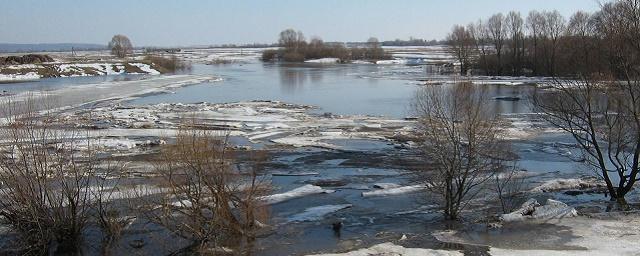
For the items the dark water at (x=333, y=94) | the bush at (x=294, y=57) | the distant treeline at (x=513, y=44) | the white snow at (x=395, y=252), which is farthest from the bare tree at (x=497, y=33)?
the white snow at (x=395, y=252)

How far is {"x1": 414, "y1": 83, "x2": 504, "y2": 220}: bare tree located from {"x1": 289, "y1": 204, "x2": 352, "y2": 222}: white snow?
218 cm

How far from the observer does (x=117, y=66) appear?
71125 millimetres

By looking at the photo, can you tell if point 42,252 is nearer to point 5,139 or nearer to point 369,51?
point 5,139

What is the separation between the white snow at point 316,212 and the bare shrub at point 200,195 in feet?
5.53

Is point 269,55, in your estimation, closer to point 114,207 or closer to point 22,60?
point 22,60

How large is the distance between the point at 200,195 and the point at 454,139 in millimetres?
5357

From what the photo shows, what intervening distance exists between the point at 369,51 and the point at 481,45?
1278 inches

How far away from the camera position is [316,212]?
533 inches

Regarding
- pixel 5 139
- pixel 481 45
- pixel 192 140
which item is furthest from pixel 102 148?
pixel 481 45

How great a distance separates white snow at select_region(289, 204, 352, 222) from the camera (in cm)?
1307

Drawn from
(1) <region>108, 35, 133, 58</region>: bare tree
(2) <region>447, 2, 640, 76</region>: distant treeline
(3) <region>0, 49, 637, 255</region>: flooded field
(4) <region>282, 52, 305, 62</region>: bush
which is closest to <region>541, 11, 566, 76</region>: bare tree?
(2) <region>447, 2, 640, 76</region>: distant treeline

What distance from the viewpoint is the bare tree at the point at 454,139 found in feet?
41.9

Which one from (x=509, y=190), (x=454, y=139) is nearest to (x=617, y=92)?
(x=509, y=190)

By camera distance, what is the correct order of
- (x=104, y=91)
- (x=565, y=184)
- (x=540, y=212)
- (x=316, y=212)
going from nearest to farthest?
(x=540, y=212) < (x=316, y=212) < (x=565, y=184) < (x=104, y=91)
